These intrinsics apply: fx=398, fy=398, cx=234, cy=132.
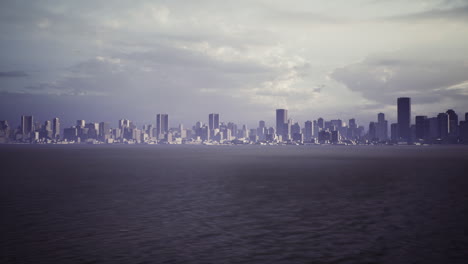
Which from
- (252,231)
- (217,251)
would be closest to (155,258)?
(217,251)

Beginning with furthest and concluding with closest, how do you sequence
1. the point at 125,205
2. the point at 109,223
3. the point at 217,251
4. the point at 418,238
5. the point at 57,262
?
1. the point at 125,205
2. the point at 109,223
3. the point at 418,238
4. the point at 217,251
5. the point at 57,262

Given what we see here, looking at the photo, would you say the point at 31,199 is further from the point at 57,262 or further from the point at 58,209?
the point at 57,262

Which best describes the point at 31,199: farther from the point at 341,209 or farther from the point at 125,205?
the point at 341,209

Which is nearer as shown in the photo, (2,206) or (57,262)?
(57,262)

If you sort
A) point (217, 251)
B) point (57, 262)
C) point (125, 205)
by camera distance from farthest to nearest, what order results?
point (125, 205)
point (217, 251)
point (57, 262)

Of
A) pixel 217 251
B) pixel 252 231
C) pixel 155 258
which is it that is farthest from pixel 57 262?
pixel 252 231

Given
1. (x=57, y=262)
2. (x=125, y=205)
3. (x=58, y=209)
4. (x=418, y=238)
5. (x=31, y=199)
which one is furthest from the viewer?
(x=31, y=199)

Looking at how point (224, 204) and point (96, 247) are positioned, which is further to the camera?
point (224, 204)

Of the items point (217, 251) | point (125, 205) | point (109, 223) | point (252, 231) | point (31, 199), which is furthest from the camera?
point (31, 199)

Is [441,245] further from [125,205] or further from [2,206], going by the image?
[2,206]
